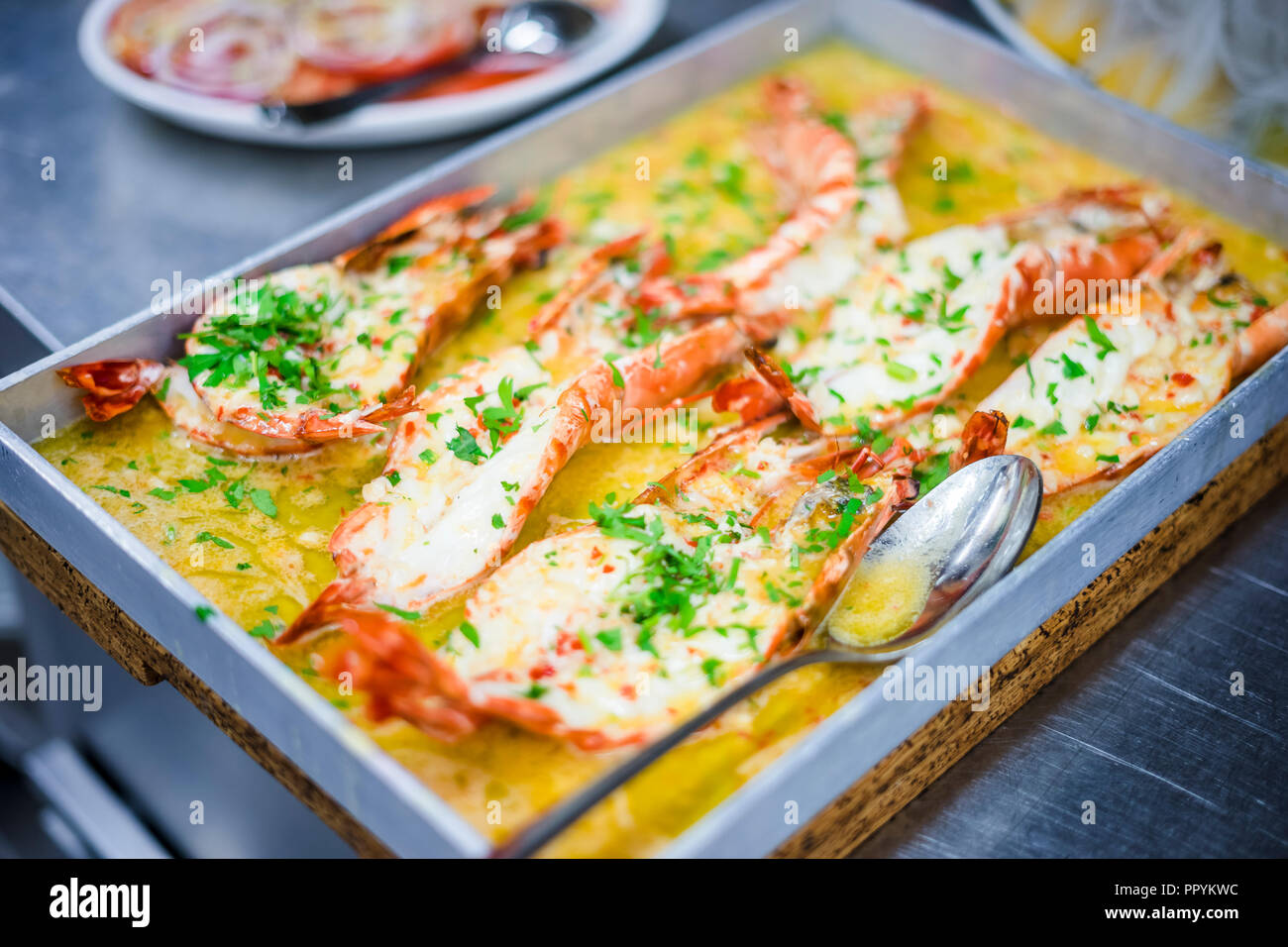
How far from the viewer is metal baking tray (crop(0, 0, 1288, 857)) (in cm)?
170

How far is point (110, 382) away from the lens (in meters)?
2.37

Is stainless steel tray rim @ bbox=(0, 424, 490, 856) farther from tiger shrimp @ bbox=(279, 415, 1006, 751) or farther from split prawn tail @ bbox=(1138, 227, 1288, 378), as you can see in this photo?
split prawn tail @ bbox=(1138, 227, 1288, 378)

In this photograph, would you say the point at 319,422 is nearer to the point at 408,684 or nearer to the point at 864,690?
the point at 408,684

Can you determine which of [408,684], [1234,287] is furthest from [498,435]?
[1234,287]

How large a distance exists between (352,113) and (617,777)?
7.86 feet

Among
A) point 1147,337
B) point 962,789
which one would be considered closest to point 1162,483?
point 1147,337

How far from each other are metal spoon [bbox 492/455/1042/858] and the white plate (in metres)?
1.91

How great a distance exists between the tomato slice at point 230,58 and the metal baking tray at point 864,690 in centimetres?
95

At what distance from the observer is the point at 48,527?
2.17m

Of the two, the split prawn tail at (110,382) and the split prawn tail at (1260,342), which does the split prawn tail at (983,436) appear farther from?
the split prawn tail at (110,382)

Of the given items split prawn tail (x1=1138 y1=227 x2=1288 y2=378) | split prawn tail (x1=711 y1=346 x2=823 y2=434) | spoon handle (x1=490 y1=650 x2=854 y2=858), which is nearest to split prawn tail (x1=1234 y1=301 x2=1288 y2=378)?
split prawn tail (x1=1138 y1=227 x2=1288 y2=378)

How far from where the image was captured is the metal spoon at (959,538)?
2.01 metres

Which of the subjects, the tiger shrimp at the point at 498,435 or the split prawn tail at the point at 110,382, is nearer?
the tiger shrimp at the point at 498,435

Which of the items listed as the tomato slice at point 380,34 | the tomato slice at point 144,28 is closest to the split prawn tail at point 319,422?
the tomato slice at point 380,34
